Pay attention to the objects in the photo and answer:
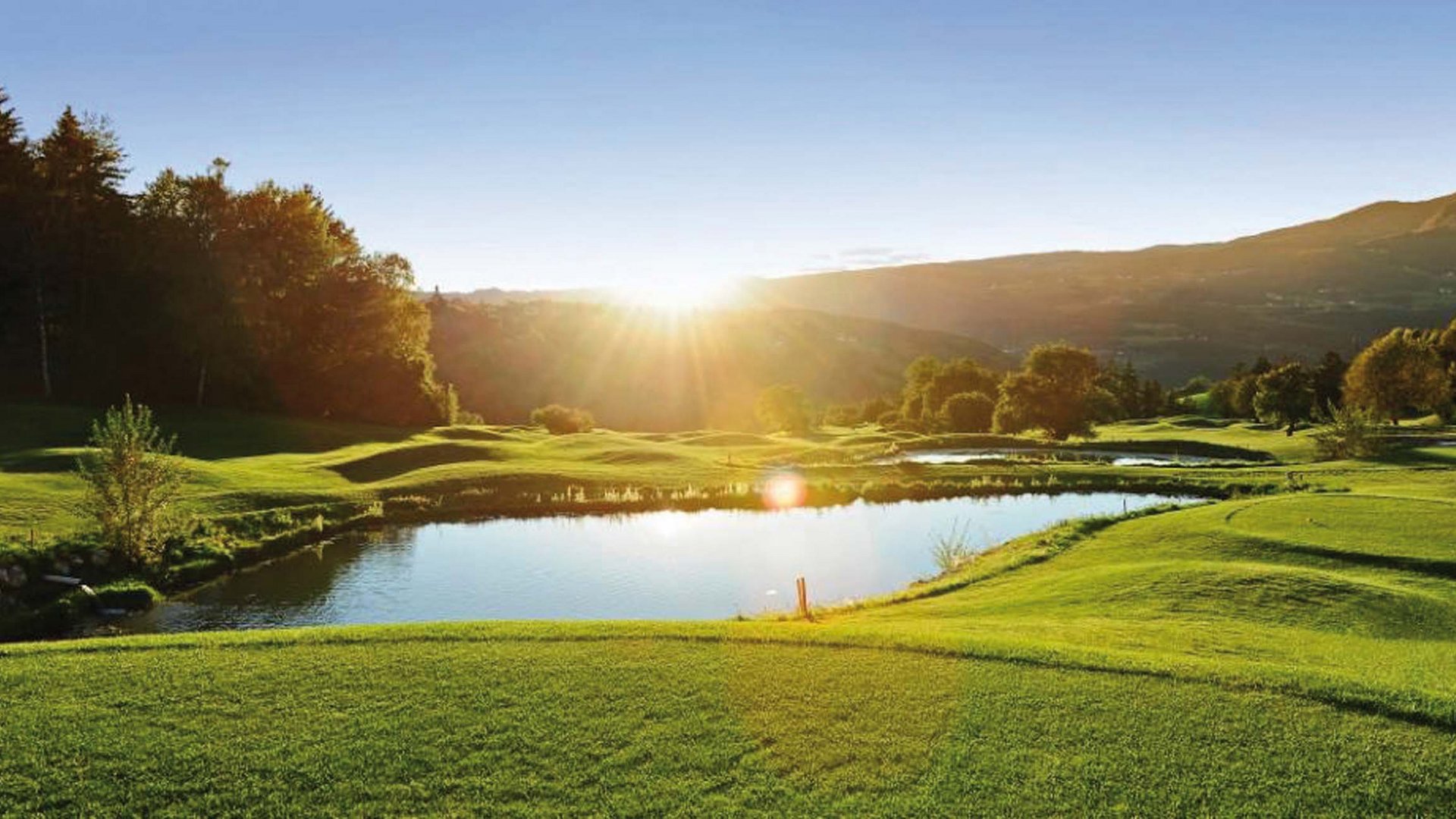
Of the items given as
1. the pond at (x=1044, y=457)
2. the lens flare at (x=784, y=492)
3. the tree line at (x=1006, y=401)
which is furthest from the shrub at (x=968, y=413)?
the lens flare at (x=784, y=492)

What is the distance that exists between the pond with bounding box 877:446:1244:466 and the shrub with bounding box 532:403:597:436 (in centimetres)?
3374

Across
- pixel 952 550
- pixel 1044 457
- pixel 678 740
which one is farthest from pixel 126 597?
pixel 1044 457

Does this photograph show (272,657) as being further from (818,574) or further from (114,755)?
(818,574)

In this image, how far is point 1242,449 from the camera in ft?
227

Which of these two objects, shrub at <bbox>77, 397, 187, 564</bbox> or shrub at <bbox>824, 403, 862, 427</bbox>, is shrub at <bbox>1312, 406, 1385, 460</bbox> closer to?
shrub at <bbox>77, 397, 187, 564</bbox>

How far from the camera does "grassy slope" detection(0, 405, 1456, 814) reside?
9.78m

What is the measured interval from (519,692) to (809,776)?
4736 mm

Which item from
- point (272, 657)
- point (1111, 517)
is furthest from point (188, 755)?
point (1111, 517)

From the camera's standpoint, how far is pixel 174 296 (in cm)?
6053

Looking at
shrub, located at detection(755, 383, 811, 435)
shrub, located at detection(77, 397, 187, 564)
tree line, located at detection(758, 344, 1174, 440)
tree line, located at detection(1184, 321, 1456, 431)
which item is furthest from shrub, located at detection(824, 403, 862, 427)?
shrub, located at detection(77, 397, 187, 564)

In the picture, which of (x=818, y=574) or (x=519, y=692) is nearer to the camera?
(x=519, y=692)

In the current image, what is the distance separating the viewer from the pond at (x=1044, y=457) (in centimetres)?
6681

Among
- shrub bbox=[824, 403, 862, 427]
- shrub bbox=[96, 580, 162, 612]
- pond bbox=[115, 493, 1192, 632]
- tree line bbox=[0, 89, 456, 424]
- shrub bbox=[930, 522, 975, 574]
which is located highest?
tree line bbox=[0, 89, 456, 424]


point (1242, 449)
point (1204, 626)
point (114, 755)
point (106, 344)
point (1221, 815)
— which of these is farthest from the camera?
point (1242, 449)
